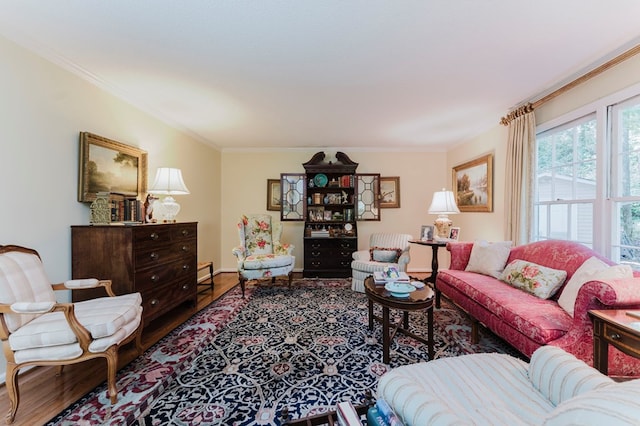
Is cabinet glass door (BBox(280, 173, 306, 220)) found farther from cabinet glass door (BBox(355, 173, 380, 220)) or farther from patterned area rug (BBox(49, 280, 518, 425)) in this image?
patterned area rug (BBox(49, 280, 518, 425))

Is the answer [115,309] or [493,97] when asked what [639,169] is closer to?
[493,97]

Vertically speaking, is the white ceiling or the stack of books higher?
the white ceiling

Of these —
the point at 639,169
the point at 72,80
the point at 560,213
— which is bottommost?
the point at 560,213

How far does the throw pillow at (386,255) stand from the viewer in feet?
12.8

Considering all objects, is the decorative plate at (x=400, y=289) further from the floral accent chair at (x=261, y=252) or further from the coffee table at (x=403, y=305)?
the floral accent chair at (x=261, y=252)

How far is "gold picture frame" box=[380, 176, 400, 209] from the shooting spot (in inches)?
200

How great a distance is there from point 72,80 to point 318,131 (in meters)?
2.80

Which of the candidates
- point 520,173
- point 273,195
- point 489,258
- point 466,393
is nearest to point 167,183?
point 273,195

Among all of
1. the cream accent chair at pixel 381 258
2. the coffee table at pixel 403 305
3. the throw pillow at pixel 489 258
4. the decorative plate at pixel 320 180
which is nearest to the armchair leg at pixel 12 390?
the coffee table at pixel 403 305

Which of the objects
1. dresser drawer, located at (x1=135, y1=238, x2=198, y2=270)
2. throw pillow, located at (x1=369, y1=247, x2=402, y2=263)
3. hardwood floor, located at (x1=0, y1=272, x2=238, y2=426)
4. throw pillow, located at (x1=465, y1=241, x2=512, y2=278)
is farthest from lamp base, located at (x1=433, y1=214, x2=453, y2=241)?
hardwood floor, located at (x1=0, y1=272, x2=238, y2=426)

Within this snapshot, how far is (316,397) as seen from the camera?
169 centimetres

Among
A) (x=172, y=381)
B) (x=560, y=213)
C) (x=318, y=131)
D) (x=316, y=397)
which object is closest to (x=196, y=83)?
(x=318, y=131)

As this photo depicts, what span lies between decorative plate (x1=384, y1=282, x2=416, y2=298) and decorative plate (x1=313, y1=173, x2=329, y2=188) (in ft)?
9.67

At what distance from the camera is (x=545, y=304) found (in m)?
2.02
